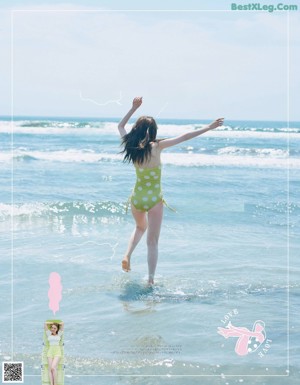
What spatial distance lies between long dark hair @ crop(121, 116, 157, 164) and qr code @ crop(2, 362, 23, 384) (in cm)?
→ 196

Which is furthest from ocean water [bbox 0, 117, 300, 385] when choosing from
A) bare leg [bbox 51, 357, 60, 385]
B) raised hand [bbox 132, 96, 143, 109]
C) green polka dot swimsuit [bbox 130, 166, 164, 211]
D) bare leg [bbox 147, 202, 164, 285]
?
raised hand [bbox 132, 96, 143, 109]

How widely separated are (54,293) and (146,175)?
123 centimetres

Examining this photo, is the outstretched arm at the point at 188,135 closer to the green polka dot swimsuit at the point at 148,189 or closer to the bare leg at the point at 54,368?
the green polka dot swimsuit at the point at 148,189

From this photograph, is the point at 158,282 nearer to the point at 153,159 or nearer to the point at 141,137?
the point at 153,159

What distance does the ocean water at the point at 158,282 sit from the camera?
14.4 feet

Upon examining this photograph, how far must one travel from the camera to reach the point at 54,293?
17.5 feet

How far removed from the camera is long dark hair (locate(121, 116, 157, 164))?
18.2 ft

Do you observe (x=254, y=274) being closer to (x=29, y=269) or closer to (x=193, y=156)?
(x=29, y=269)

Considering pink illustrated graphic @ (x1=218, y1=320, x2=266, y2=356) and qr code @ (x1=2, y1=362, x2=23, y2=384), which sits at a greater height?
pink illustrated graphic @ (x1=218, y1=320, x2=266, y2=356)

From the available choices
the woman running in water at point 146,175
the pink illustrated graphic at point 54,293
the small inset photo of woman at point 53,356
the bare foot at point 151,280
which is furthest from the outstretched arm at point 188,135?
the small inset photo of woman at point 53,356

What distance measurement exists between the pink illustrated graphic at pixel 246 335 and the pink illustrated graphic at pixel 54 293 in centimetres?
126

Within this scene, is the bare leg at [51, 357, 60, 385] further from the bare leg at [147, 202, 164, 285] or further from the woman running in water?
the bare leg at [147, 202, 164, 285]

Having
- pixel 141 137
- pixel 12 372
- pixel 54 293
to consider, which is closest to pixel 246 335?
pixel 54 293

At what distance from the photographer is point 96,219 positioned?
361 inches
